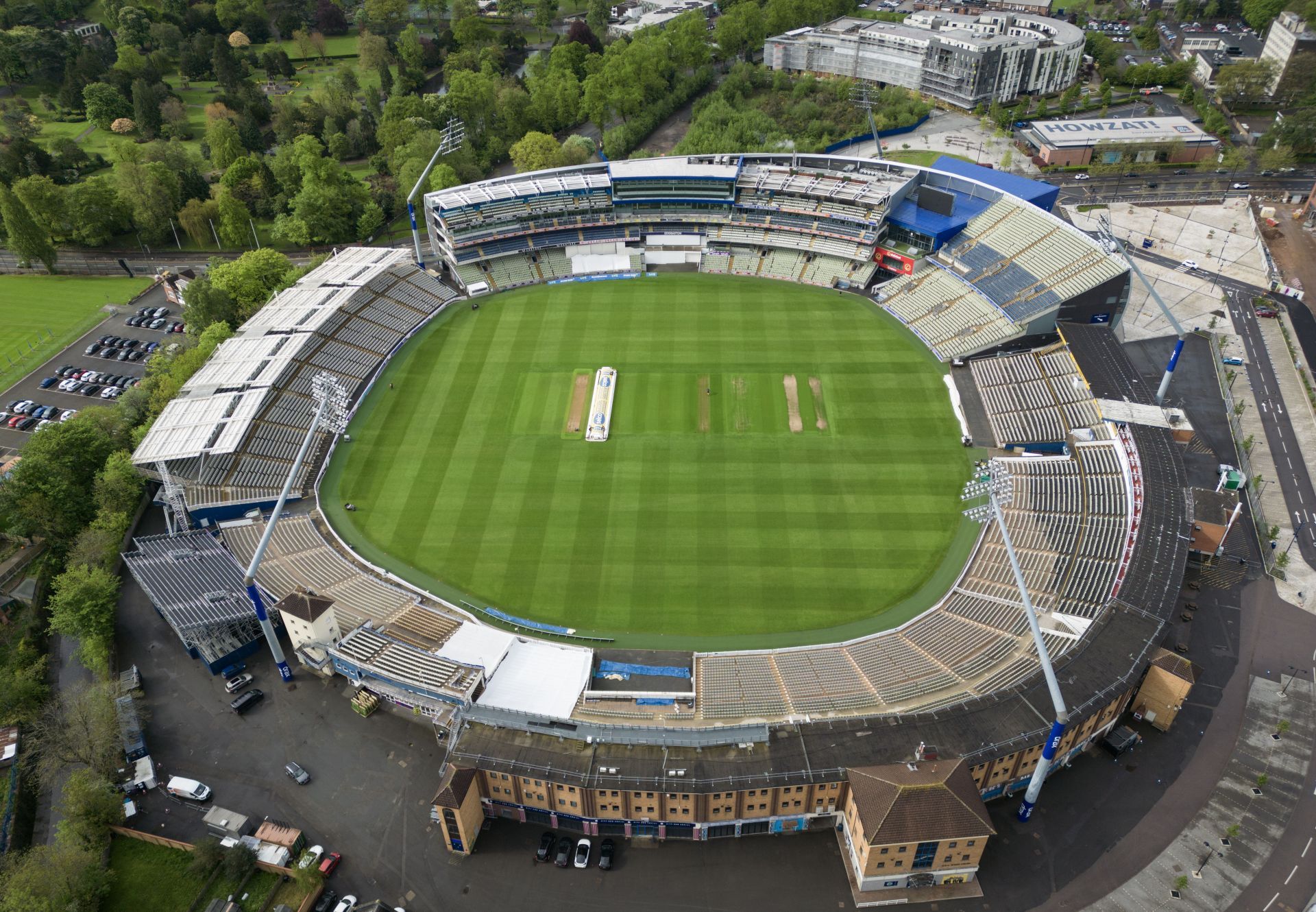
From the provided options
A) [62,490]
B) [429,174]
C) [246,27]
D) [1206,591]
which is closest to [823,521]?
[1206,591]

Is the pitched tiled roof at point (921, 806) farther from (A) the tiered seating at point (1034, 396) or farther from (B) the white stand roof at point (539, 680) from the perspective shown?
(A) the tiered seating at point (1034, 396)

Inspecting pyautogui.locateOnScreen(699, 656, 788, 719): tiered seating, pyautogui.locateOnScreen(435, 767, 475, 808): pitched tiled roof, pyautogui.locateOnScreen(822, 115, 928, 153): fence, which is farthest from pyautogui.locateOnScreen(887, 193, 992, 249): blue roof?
pyautogui.locateOnScreen(435, 767, 475, 808): pitched tiled roof

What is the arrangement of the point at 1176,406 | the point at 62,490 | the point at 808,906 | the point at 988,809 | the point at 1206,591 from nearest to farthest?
the point at 808,906 → the point at 988,809 → the point at 1206,591 → the point at 62,490 → the point at 1176,406

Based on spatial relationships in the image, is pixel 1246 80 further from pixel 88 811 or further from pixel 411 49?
pixel 88 811

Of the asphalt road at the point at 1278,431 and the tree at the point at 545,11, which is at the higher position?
the tree at the point at 545,11

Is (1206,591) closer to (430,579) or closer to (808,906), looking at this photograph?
(808,906)

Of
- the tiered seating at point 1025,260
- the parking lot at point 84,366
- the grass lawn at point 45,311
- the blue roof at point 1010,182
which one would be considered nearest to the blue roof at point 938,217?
the tiered seating at point 1025,260

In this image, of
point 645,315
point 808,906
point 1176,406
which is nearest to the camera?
point 808,906

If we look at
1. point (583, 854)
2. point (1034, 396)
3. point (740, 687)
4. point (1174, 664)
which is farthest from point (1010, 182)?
point (583, 854)
